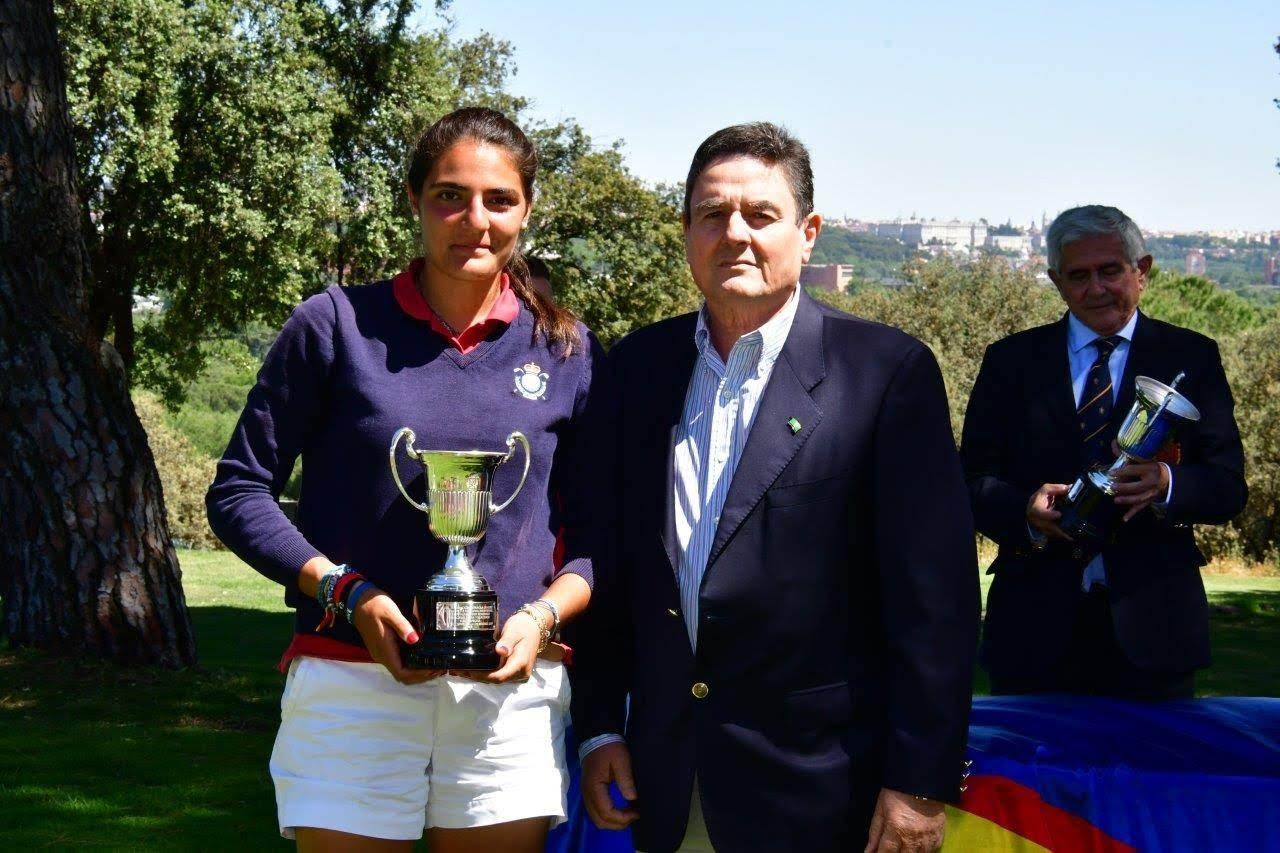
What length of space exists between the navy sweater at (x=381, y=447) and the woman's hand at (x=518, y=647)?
13cm

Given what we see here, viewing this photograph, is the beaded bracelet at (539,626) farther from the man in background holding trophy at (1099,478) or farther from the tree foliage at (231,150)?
the tree foliage at (231,150)

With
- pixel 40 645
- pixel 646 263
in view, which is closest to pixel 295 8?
pixel 646 263

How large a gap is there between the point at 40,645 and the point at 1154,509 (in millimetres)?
6463

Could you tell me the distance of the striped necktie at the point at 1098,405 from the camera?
13.8ft

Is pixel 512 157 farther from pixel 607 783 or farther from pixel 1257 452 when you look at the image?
pixel 1257 452

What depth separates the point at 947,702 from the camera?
271cm

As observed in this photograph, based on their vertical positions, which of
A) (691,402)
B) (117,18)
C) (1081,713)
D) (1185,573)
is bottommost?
(1081,713)

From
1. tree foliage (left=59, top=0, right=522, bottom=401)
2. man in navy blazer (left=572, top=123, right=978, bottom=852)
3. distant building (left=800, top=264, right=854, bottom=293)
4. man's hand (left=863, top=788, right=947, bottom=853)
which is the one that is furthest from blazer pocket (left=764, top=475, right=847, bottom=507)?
distant building (left=800, top=264, right=854, bottom=293)

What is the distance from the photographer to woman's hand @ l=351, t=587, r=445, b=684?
2822 millimetres

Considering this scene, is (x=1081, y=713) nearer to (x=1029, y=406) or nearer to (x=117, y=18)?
(x=1029, y=406)

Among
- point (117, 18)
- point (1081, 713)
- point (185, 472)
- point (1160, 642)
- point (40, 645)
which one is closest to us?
point (1081, 713)

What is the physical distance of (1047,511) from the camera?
4023 mm

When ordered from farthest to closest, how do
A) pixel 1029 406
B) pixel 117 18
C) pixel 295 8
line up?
pixel 295 8 → pixel 117 18 → pixel 1029 406

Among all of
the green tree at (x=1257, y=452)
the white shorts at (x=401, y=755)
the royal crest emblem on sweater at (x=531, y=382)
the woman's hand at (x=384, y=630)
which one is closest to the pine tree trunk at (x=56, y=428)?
the white shorts at (x=401, y=755)
